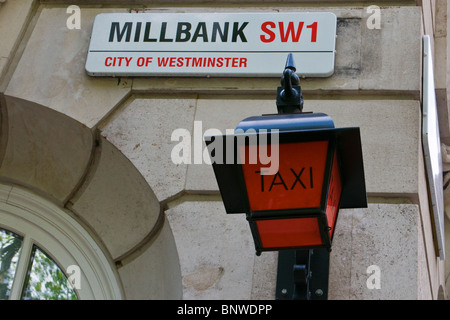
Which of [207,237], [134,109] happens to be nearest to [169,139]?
[134,109]

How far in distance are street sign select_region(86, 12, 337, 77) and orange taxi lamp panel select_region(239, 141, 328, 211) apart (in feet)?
4.85

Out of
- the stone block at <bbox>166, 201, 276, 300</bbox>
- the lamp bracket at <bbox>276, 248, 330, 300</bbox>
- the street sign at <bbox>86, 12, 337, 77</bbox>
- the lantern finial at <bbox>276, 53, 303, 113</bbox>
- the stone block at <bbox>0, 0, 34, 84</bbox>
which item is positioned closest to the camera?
the lantern finial at <bbox>276, 53, 303, 113</bbox>

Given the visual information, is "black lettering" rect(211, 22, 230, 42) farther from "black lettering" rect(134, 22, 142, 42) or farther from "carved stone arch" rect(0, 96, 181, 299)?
"carved stone arch" rect(0, 96, 181, 299)

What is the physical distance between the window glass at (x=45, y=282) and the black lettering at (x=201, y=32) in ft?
4.86

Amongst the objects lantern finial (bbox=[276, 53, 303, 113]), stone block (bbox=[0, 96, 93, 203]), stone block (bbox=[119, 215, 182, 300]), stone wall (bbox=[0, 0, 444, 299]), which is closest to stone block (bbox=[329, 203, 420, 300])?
stone wall (bbox=[0, 0, 444, 299])

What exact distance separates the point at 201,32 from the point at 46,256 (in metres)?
1.52

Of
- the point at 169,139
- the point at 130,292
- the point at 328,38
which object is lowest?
the point at 130,292

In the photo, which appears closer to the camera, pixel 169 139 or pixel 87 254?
pixel 169 139

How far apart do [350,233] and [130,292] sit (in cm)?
133

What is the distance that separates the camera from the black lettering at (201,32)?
514cm

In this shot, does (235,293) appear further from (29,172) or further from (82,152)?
(29,172)

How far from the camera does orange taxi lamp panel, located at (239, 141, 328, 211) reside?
3.51 meters

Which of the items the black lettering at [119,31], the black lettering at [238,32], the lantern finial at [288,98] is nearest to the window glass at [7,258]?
the black lettering at [119,31]

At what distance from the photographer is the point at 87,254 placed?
5402mm
